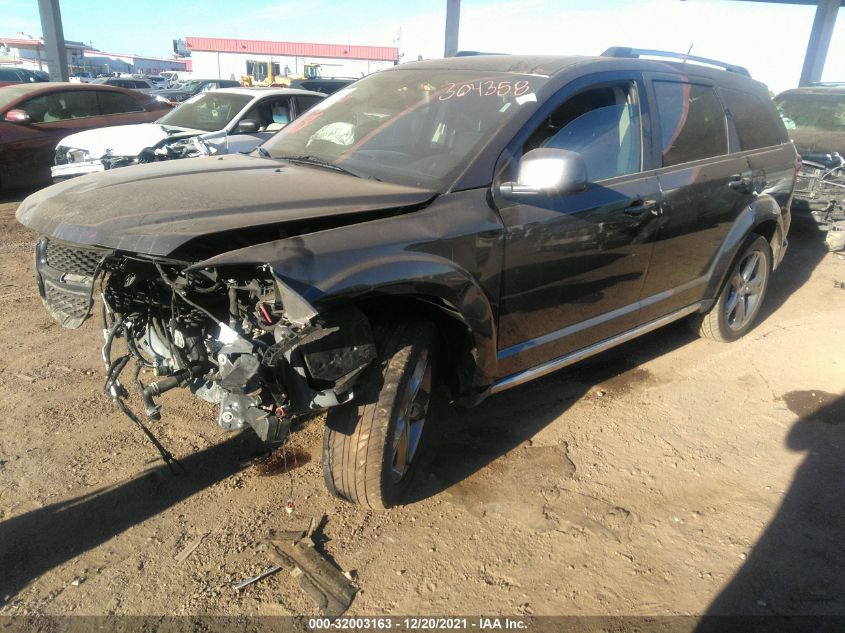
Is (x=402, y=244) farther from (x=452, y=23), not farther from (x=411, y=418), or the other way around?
(x=452, y=23)

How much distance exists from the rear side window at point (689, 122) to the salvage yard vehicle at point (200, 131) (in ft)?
14.6

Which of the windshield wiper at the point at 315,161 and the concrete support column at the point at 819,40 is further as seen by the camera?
the concrete support column at the point at 819,40

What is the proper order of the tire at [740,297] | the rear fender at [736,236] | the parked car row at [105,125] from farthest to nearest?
the parked car row at [105,125], the tire at [740,297], the rear fender at [736,236]

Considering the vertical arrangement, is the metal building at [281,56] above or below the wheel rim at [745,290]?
above

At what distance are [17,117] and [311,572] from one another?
29.4ft

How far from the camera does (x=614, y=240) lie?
3297mm

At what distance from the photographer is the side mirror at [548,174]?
2607 mm

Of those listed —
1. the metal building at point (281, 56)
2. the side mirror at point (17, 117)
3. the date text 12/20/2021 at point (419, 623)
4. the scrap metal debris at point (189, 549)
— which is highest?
the metal building at point (281, 56)

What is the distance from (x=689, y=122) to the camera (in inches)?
153

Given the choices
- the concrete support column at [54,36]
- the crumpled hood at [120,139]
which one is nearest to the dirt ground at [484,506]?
the crumpled hood at [120,139]

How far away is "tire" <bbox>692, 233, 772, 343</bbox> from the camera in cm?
458

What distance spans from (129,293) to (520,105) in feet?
6.39

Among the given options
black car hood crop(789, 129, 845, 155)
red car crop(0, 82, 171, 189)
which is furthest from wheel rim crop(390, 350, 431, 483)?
red car crop(0, 82, 171, 189)

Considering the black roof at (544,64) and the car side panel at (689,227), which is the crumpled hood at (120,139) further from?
the car side panel at (689,227)
